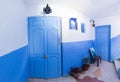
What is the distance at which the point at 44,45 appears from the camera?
365 cm

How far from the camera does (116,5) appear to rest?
4.37 meters

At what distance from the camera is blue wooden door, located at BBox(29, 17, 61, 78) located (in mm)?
3625

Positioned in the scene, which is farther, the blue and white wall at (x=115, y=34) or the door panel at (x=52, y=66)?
the blue and white wall at (x=115, y=34)

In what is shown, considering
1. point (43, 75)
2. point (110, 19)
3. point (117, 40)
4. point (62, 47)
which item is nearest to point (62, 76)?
point (43, 75)

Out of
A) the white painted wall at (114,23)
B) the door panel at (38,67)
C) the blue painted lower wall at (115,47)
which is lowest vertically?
the door panel at (38,67)

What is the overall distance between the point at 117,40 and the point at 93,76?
7.62 feet

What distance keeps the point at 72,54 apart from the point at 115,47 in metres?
2.28

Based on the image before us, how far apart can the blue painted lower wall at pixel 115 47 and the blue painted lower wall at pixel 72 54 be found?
1.44m

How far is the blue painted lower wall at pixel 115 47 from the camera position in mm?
5250

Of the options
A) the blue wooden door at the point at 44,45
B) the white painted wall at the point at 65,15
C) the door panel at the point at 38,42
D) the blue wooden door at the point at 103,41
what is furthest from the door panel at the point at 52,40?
the blue wooden door at the point at 103,41

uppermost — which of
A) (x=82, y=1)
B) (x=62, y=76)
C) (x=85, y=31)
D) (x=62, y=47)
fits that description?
(x=82, y=1)

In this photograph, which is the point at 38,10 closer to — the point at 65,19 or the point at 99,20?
the point at 65,19

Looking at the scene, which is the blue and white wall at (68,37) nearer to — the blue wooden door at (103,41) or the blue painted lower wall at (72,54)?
the blue painted lower wall at (72,54)

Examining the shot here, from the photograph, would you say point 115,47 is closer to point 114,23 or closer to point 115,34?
point 115,34
